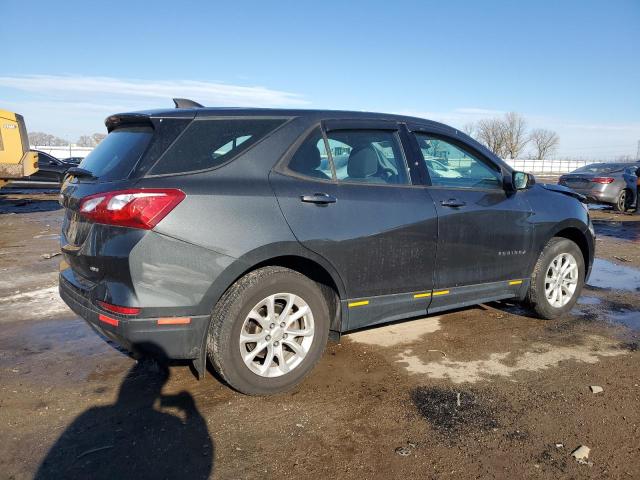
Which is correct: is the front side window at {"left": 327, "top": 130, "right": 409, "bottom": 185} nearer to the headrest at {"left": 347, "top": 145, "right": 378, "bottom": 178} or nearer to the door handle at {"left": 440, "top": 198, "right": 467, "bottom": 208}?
the headrest at {"left": 347, "top": 145, "right": 378, "bottom": 178}

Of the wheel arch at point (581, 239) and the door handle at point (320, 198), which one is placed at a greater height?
the door handle at point (320, 198)

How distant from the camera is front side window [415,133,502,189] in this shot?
416 centimetres

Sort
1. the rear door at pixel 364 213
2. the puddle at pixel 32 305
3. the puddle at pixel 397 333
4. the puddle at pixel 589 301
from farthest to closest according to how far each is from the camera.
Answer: the puddle at pixel 589 301, the puddle at pixel 32 305, the puddle at pixel 397 333, the rear door at pixel 364 213

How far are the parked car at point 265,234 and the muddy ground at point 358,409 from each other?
1.20 ft

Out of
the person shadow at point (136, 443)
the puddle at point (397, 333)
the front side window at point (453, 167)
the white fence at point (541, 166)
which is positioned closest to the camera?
the person shadow at point (136, 443)

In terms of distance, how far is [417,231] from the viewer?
3.84 meters

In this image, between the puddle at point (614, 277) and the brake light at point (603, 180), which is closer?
the puddle at point (614, 277)

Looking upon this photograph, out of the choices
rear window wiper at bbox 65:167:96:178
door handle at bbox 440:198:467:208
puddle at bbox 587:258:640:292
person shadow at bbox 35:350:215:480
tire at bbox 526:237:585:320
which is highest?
rear window wiper at bbox 65:167:96:178

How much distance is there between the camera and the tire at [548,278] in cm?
481

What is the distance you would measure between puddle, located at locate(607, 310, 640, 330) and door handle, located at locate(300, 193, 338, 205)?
334cm

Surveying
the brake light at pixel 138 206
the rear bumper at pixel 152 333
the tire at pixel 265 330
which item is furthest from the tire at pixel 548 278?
the brake light at pixel 138 206

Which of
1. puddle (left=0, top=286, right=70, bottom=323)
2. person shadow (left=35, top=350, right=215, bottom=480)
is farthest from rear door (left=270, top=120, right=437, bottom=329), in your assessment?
puddle (left=0, top=286, right=70, bottom=323)

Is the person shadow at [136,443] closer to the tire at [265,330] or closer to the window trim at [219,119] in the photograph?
the tire at [265,330]

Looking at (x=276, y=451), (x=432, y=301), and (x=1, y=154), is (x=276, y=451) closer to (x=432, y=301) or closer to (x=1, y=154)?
(x=432, y=301)
